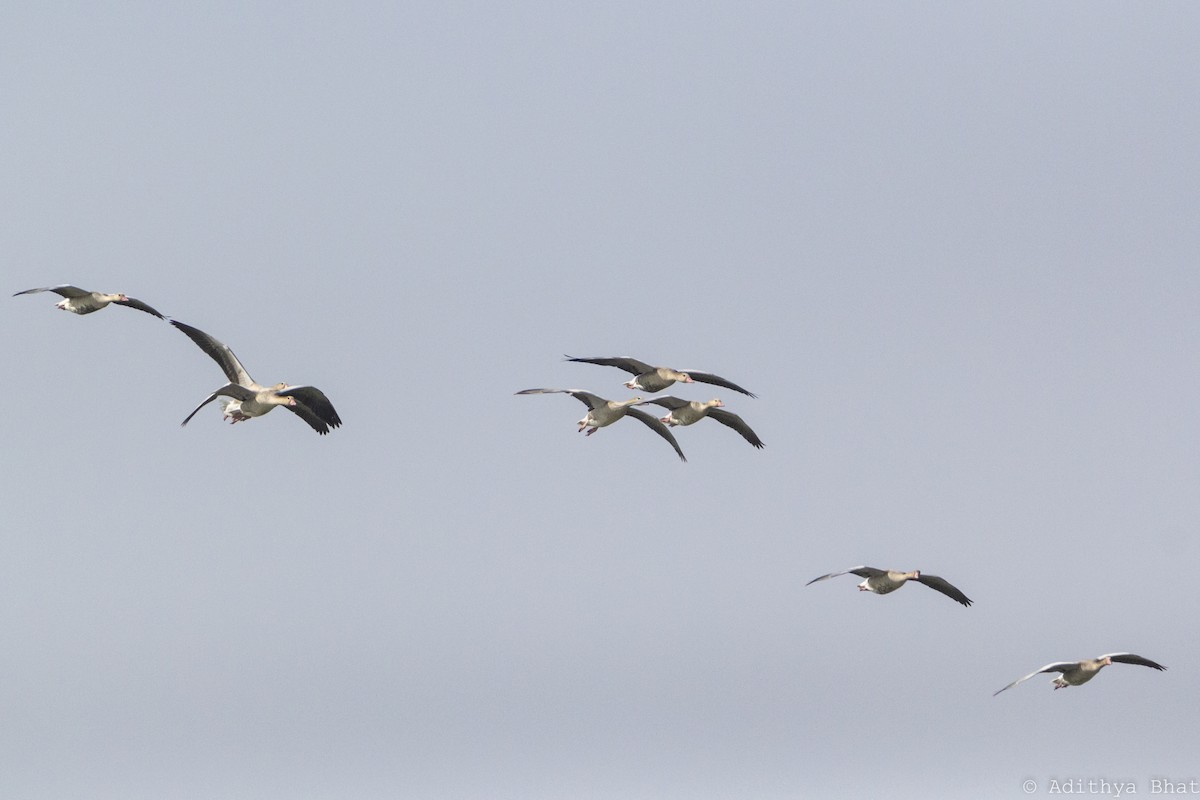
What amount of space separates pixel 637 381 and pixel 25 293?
12003 mm

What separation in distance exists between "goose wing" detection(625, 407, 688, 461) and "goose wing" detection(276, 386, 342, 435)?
696 cm

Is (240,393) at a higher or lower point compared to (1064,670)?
higher

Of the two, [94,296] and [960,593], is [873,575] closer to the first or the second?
[960,593]

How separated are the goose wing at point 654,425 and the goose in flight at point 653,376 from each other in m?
2.22

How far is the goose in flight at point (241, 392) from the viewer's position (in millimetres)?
31000

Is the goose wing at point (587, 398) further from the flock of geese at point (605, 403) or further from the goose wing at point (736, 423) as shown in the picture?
the goose wing at point (736, 423)

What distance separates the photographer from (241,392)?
3098 centimetres

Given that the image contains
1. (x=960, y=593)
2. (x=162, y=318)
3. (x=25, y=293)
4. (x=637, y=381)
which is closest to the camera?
(x=25, y=293)

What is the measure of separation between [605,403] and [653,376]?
115 centimetres

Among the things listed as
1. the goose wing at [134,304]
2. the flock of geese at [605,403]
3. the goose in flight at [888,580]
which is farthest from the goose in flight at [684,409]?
the goose wing at [134,304]

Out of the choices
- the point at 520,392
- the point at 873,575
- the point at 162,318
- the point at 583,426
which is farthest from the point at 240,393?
the point at 873,575

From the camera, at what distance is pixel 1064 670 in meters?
35.6

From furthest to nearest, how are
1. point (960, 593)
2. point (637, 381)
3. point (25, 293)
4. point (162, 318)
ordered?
point (960, 593)
point (637, 381)
point (162, 318)
point (25, 293)

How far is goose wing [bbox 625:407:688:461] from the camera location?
38.1 m
